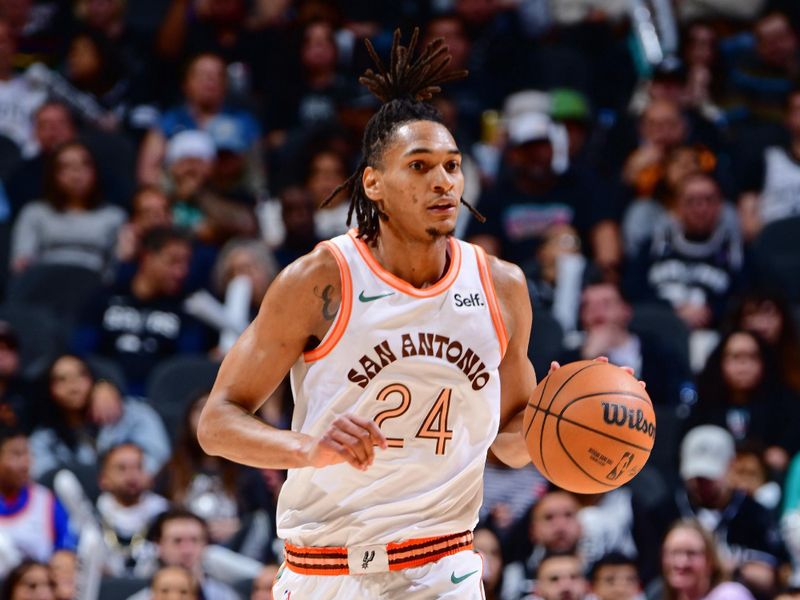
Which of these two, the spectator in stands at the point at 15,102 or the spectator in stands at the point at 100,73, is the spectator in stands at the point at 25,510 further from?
the spectator in stands at the point at 100,73

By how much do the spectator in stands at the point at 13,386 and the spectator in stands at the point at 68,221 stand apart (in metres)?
1.16

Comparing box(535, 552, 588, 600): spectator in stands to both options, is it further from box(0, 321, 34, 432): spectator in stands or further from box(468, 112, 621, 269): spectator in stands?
box(0, 321, 34, 432): spectator in stands

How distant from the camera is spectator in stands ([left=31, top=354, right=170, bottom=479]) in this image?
26.3 feet

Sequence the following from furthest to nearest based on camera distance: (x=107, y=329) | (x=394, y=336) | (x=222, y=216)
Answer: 1. (x=222, y=216)
2. (x=107, y=329)
3. (x=394, y=336)

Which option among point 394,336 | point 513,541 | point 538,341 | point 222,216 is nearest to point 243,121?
point 222,216

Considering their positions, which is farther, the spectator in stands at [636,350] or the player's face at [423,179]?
the spectator in stands at [636,350]

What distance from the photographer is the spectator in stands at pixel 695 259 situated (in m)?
8.83

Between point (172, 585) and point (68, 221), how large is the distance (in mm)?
3494

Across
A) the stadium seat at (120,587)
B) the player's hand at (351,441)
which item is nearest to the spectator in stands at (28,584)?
the stadium seat at (120,587)

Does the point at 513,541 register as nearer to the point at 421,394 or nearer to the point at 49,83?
the point at 421,394

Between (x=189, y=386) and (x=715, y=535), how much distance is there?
3.06 metres

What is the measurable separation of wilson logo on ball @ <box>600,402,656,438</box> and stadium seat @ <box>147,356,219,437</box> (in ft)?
14.7

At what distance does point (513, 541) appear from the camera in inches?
288

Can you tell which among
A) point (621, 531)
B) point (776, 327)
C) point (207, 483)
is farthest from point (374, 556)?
point (776, 327)
